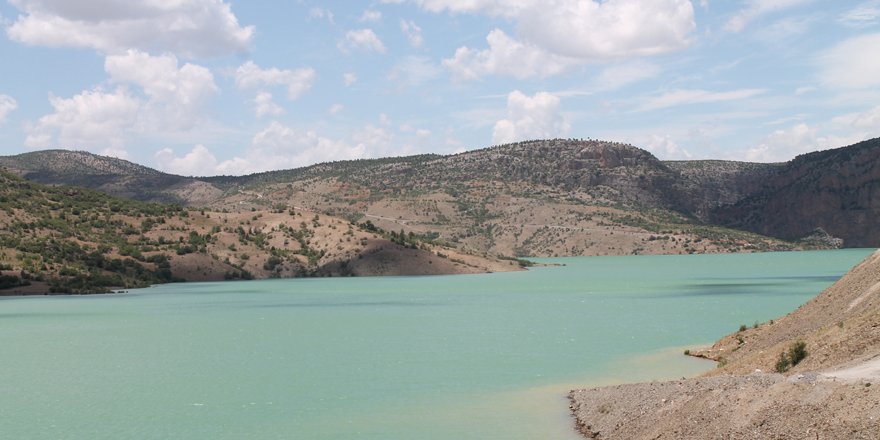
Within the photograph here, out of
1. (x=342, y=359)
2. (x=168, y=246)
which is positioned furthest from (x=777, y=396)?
(x=168, y=246)

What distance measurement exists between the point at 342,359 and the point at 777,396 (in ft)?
81.4

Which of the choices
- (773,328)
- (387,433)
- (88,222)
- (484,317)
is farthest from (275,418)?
(88,222)

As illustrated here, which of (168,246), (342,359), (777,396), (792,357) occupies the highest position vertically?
(168,246)

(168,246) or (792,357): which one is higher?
(168,246)

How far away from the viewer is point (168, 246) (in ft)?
396

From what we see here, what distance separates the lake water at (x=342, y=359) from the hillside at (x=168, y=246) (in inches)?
653

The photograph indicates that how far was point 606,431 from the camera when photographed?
2256cm

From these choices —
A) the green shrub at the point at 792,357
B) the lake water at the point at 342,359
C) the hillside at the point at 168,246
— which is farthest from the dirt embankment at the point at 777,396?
the hillside at the point at 168,246

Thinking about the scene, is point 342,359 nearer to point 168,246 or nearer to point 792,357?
point 792,357

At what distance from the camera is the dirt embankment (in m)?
16.9

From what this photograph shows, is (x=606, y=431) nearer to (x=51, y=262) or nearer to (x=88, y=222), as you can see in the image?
(x=51, y=262)

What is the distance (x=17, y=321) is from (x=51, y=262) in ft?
124

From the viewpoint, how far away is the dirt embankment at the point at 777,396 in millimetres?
16859

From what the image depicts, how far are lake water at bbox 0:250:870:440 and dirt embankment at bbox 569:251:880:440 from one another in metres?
1.90
